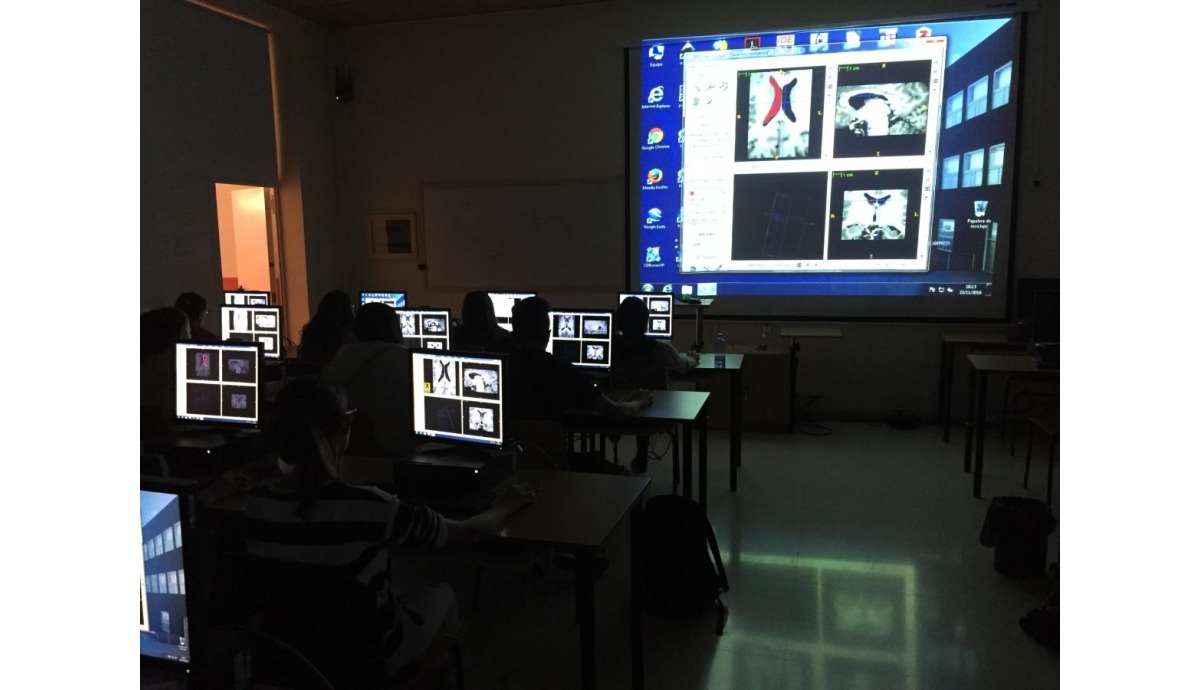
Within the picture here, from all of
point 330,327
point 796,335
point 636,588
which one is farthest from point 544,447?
point 796,335

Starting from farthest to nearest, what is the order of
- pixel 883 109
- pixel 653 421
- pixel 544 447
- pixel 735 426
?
1. pixel 883 109
2. pixel 735 426
3. pixel 653 421
4. pixel 544 447

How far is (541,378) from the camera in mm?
3404

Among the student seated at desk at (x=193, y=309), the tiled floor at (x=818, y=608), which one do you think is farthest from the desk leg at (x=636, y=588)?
the student seated at desk at (x=193, y=309)

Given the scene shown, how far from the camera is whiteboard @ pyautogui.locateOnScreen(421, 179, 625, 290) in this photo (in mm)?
6934

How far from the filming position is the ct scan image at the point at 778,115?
6129mm

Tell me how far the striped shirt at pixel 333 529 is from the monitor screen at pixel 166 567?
443 millimetres

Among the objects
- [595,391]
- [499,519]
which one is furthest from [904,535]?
[499,519]

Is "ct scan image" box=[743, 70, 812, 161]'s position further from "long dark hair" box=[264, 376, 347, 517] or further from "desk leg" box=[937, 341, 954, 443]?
"long dark hair" box=[264, 376, 347, 517]

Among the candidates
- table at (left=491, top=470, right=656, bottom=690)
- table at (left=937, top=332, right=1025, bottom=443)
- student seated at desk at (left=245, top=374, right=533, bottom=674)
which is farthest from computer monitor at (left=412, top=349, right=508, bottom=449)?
table at (left=937, top=332, right=1025, bottom=443)

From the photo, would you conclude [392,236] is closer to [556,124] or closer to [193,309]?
[556,124]

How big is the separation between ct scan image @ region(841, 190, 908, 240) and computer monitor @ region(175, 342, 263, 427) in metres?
4.82

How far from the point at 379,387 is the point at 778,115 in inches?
177

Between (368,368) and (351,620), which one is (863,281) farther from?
(351,620)

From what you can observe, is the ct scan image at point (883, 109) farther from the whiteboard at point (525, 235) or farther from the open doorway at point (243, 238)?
the open doorway at point (243, 238)
